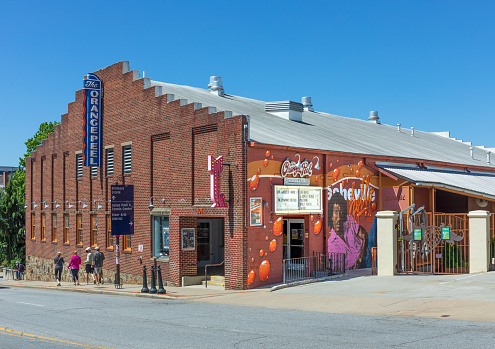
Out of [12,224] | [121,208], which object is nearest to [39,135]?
[12,224]

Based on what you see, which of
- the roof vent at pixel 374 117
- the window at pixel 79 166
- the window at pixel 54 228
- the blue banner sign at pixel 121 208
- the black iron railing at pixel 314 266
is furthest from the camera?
the roof vent at pixel 374 117

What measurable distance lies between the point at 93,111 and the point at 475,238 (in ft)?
66.0

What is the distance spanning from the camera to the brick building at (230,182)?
23.4m

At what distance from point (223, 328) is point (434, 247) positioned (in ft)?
43.6

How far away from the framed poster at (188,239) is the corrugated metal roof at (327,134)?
508cm

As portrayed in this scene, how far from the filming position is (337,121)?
135 feet

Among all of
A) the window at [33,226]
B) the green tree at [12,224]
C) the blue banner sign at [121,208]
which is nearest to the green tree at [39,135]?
Result: the green tree at [12,224]

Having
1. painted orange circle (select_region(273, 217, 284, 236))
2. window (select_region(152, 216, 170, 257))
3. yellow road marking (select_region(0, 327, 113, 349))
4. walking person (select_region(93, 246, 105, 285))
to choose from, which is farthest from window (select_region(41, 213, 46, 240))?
yellow road marking (select_region(0, 327, 113, 349))

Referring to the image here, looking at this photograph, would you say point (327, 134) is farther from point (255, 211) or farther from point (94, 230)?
point (94, 230)

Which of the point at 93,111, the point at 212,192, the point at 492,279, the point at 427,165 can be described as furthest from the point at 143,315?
the point at 427,165

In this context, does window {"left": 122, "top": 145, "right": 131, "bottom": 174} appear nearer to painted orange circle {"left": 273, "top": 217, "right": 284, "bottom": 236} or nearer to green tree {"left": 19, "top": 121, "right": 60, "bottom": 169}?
painted orange circle {"left": 273, "top": 217, "right": 284, "bottom": 236}

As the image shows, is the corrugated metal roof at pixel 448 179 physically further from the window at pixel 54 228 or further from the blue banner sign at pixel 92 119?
the window at pixel 54 228

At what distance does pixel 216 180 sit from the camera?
23.0 meters

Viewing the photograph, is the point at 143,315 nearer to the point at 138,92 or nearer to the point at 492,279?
the point at 492,279
